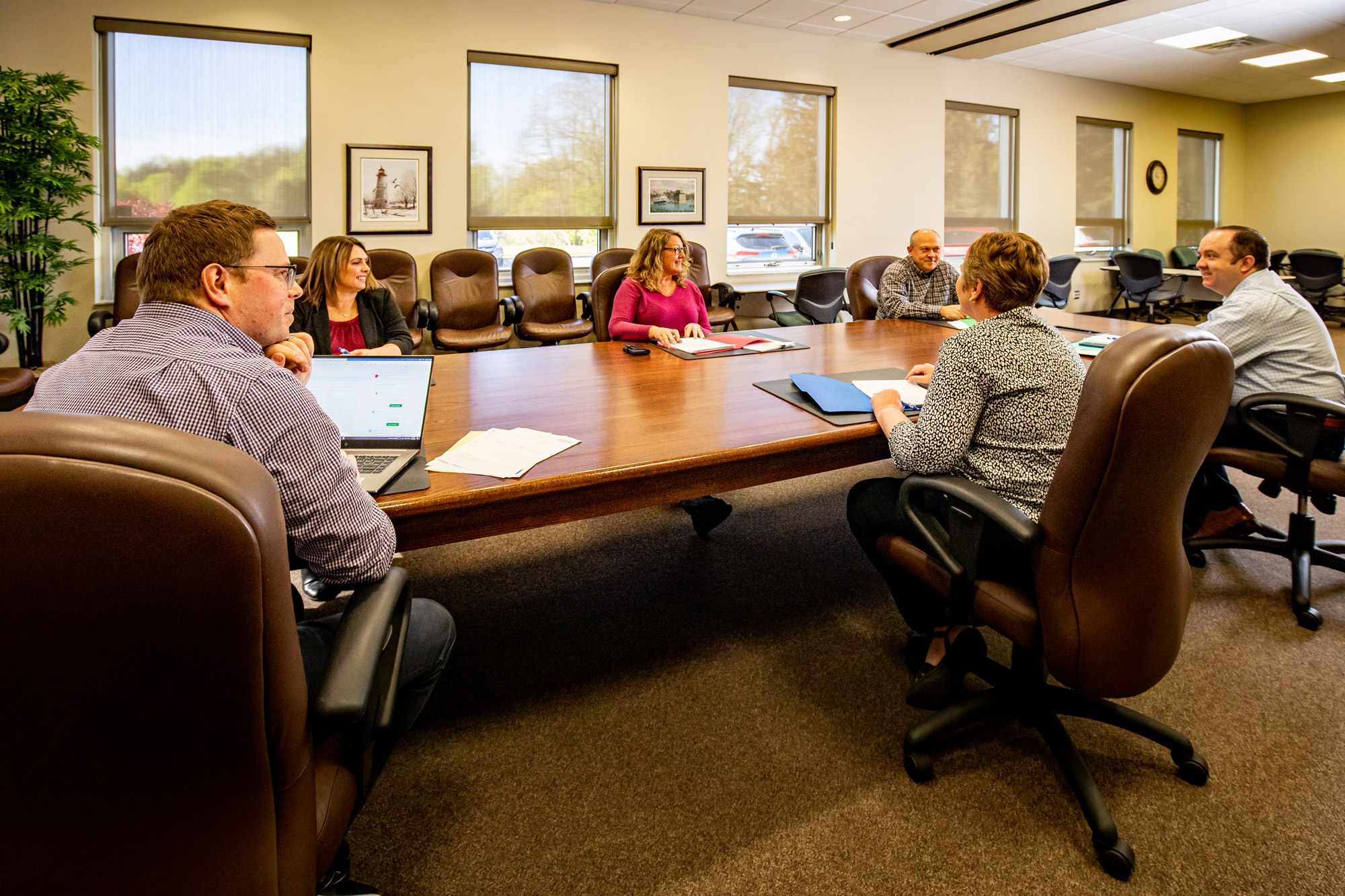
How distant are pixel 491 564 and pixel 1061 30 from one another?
6353 millimetres

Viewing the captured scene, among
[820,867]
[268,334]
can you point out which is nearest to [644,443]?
[268,334]

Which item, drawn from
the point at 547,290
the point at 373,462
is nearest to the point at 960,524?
the point at 373,462

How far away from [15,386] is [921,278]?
14.7 feet

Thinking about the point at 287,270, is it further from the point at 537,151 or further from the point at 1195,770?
the point at 537,151

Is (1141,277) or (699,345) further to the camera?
(1141,277)

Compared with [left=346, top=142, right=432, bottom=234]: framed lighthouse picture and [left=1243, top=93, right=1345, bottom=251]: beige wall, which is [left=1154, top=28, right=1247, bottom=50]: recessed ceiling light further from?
[left=346, top=142, right=432, bottom=234]: framed lighthouse picture

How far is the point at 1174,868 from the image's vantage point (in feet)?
4.46

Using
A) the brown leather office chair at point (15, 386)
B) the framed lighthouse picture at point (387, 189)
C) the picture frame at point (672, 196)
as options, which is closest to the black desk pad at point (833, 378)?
the brown leather office chair at point (15, 386)

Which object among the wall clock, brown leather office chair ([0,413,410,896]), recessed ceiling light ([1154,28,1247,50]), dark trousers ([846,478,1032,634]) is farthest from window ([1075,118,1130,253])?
brown leather office chair ([0,413,410,896])

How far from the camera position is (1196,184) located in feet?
33.0

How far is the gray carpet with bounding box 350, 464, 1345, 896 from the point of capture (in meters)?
1.37

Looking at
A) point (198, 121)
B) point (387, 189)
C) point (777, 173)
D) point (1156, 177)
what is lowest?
point (387, 189)

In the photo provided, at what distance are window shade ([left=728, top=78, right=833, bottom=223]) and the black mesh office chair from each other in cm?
379

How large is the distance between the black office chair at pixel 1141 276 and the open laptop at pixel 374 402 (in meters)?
8.84
